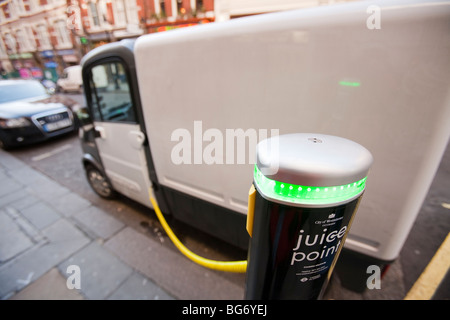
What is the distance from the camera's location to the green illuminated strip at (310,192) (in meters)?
0.65

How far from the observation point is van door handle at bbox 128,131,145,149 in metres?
2.17

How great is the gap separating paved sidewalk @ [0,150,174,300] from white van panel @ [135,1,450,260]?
172 centimetres

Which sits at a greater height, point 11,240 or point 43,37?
point 43,37

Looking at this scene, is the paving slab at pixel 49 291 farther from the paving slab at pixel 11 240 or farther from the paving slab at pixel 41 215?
the paving slab at pixel 41 215

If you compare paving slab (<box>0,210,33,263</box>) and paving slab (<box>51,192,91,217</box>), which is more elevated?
paving slab (<box>0,210,33,263</box>)

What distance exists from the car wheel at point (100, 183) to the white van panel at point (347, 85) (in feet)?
7.75

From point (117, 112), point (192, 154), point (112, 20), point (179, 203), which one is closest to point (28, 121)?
point (117, 112)

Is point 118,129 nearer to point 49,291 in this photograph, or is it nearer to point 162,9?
point 49,291

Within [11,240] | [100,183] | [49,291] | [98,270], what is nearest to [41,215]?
[11,240]

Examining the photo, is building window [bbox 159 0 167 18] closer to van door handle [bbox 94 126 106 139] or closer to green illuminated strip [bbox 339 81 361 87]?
van door handle [bbox 94 126 106 139]

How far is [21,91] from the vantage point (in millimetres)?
6238

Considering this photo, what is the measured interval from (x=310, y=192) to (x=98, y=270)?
2648mm

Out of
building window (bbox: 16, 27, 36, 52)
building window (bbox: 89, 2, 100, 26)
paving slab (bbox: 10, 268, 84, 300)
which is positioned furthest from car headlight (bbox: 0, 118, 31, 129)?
building window (bbox: 16, 27, 36, 52)

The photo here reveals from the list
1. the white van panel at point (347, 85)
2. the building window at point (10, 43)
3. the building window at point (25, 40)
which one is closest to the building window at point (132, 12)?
the building window at point (25, 40)
